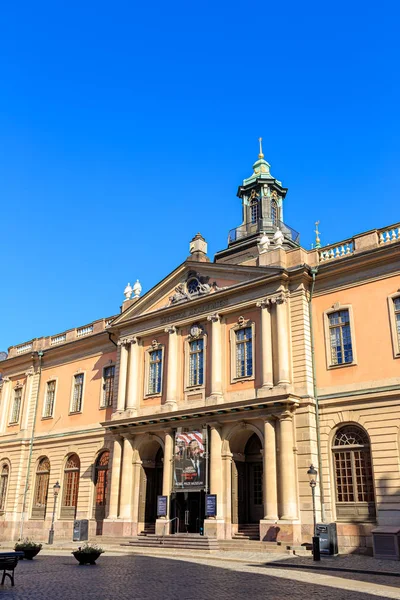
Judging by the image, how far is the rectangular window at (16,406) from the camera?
38.4m

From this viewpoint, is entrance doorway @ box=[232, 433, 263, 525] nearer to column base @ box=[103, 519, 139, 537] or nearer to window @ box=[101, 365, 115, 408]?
column base @ box=[103, 519, 139, 537]

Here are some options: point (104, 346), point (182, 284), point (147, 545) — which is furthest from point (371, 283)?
point (104, 346)

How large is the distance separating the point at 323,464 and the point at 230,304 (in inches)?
325

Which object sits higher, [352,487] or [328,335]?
[328,335]

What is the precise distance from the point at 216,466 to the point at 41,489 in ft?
48.3

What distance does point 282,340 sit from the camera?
2469 centimetres

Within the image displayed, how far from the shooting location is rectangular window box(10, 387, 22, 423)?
38406mm

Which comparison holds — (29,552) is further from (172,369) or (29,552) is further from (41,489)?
(41,489)

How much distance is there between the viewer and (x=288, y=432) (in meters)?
23.3

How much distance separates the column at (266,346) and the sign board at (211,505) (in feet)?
16.7

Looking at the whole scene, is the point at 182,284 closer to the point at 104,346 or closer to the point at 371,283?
the point at 104,346

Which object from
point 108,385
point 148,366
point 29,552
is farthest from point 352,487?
point 108,385

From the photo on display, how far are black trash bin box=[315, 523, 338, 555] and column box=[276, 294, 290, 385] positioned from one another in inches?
228

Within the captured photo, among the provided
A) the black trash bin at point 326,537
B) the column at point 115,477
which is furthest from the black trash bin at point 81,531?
the black trash bin at point 326,537
